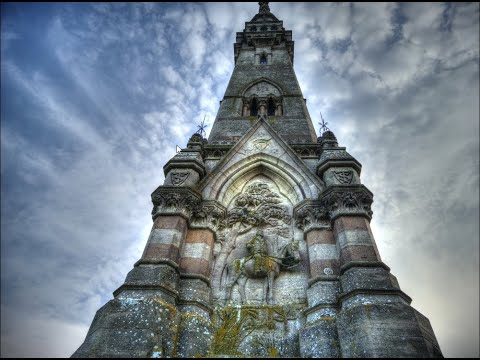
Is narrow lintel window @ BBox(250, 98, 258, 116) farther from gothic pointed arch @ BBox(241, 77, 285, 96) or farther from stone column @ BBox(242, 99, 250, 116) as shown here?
gothic pointed arch @ BBox(241, 77, 285, 96)

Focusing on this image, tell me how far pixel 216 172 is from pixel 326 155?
365cm

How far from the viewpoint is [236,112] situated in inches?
637

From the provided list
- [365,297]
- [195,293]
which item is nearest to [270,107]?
[195,293]

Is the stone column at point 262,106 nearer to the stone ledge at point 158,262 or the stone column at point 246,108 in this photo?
the stone column at point 246,108

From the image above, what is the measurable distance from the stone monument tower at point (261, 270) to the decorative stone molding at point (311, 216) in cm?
3

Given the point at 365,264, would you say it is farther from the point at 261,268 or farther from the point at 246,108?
the point at 246,108

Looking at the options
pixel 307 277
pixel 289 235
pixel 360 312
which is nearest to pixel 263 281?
pixel 307 277

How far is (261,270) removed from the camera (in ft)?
27.7

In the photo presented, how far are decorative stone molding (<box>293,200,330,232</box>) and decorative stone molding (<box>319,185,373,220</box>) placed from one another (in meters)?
0.18

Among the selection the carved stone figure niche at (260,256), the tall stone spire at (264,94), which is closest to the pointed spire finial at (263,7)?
the tall stone spire at (264,94)

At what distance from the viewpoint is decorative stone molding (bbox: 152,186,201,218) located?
9.20 m

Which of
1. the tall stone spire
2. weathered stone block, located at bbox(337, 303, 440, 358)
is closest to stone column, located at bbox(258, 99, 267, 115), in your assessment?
the tall stone spire

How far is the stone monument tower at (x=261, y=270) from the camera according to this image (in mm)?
6488

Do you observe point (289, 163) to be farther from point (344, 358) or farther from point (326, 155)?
point (344, 358)
